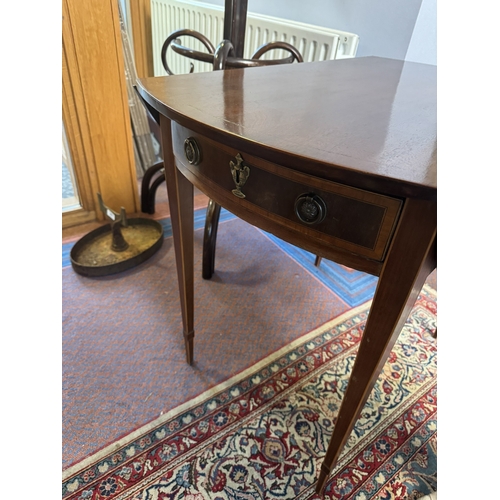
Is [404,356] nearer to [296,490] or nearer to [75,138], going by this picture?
[296,490]

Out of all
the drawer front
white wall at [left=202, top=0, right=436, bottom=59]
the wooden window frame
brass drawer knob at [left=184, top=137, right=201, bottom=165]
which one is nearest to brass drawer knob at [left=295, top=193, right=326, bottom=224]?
the drawer front

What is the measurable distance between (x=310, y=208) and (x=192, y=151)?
0.24 metres

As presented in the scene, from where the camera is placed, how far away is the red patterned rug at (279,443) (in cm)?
78

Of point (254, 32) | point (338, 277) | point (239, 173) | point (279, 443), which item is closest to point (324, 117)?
point (239, 173)

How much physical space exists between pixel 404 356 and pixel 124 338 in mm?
881

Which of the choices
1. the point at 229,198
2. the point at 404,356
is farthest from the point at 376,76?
the point at 404,356

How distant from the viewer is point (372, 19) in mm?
1622

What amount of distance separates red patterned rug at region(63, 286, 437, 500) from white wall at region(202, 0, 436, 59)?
4.42 ft

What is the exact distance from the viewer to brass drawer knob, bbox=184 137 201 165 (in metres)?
0.58

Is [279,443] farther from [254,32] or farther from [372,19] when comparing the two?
[254,32]

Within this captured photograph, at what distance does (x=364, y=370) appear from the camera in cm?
57

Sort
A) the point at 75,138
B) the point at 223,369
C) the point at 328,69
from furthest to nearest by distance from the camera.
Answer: the point at 75,138 < the point at 223,369 < the point at 328,69

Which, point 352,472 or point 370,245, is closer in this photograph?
point 370,245

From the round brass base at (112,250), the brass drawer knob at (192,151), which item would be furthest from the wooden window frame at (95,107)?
the brass drawer knob at (192,151)
